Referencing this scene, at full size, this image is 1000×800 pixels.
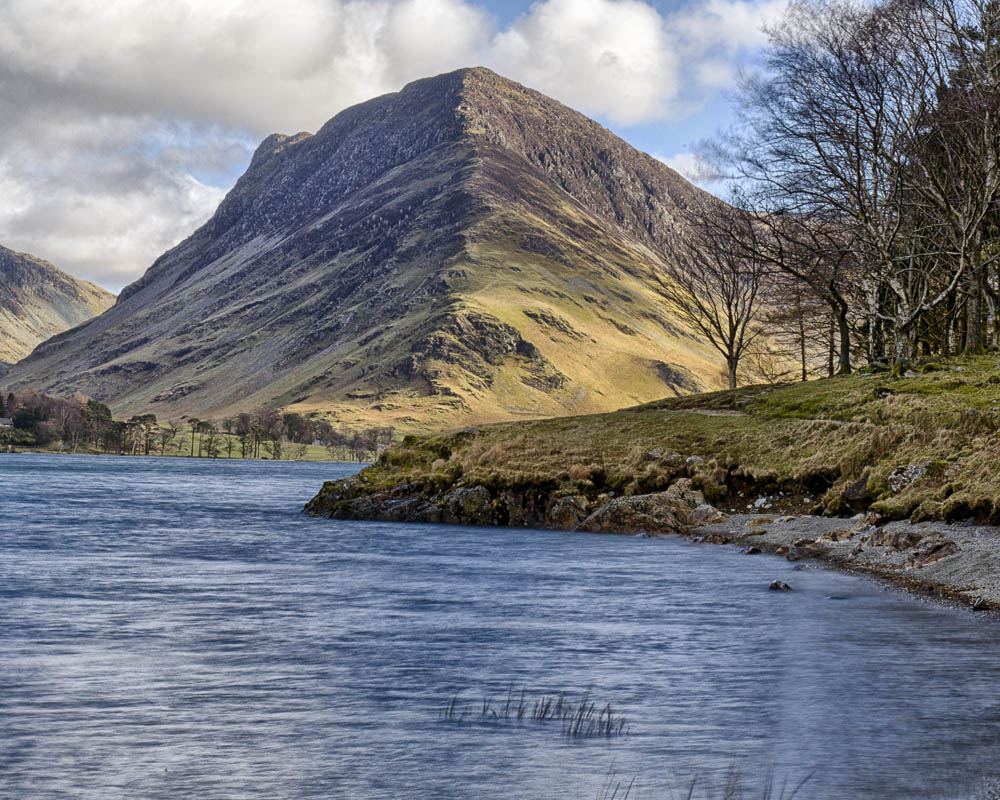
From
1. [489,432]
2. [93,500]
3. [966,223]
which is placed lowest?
[93,500]

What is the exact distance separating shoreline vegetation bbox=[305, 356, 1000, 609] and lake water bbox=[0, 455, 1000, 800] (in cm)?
283

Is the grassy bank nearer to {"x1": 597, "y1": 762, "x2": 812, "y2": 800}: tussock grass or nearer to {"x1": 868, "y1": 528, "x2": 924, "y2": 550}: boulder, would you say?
{"x1": 868, "y1": 528, "x2": 924, "y2": 550}: boulder

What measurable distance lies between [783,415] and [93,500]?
195 ft

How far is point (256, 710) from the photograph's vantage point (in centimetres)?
1434

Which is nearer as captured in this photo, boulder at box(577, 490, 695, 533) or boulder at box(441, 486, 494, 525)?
boulder at box(577, 490, 695, 533)

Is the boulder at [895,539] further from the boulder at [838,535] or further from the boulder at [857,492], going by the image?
the boulder at [857,492]

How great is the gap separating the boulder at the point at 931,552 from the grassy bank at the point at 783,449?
248 cm

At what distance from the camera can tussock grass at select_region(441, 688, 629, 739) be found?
1308 cm

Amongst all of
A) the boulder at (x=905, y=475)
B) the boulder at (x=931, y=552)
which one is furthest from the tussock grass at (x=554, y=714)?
the boulder at (x=905, y=475)

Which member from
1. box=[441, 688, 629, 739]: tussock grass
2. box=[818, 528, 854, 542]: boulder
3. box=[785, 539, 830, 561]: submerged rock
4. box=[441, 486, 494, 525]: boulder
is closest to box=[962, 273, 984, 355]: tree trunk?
box=[818, 528, 854, 542]: boulder

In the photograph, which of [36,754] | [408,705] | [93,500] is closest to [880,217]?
[408,705]

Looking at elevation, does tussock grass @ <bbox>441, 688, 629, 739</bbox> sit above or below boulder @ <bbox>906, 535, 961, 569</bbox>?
below

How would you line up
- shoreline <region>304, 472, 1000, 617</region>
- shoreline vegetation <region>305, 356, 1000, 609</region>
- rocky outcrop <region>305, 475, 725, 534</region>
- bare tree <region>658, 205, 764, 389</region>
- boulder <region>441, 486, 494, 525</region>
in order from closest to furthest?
shoreline <region>304, 472, 1000, 617</region> → shoreline vegetation <region>305, 356, 1000, 609</region> → rocky outcrop <region>305, 475, 725, 534</region> → boulder <region>441, 486, 494, 525</region> → bare tree <region>658, 205, 764, 389</region>

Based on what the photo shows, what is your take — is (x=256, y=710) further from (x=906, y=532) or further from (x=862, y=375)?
(x=862, y=375)
